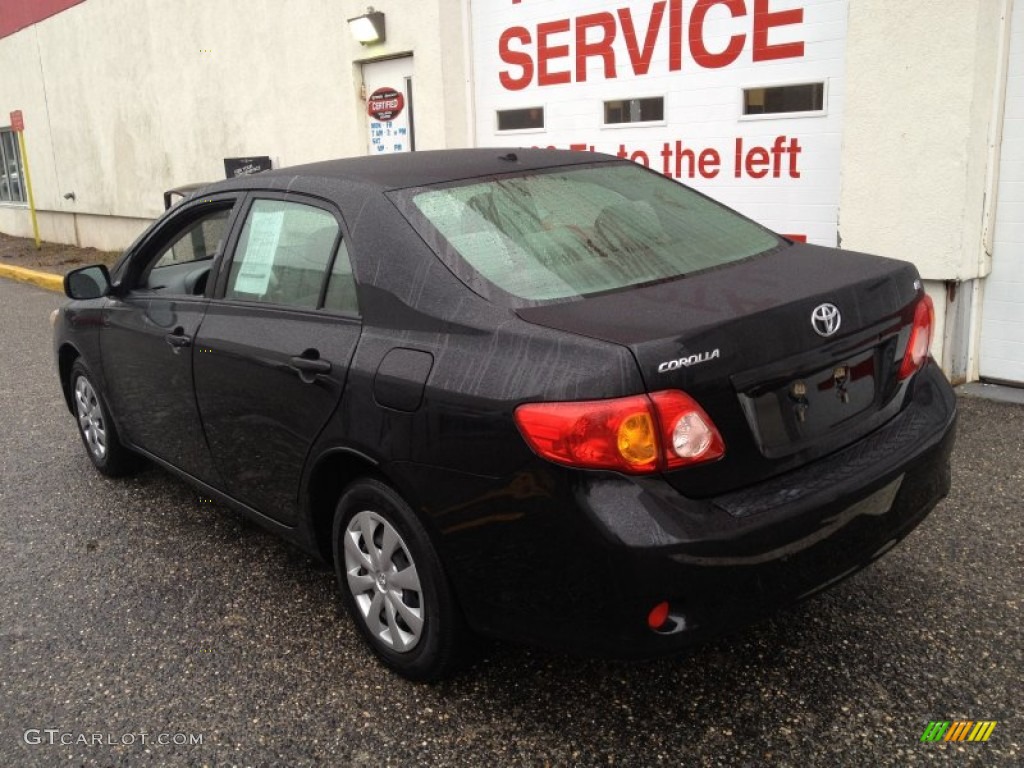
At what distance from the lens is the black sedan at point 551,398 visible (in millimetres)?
2326

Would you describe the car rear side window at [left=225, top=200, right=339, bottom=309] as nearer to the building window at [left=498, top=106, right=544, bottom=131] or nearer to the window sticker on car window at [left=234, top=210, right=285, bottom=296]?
the window sticker on car window at [left=234, top=210, right=285, bottom=296]

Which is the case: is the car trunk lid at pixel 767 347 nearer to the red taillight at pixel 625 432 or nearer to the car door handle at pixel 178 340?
the red taillight at pixel 625 432

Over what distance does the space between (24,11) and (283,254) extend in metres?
Answer: 17.7

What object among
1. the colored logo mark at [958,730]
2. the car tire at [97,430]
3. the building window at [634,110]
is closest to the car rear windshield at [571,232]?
the colored logo mark at [958,730]

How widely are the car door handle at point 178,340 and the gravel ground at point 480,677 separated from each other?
2.97 ft

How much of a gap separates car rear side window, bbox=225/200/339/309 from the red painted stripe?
1446cm

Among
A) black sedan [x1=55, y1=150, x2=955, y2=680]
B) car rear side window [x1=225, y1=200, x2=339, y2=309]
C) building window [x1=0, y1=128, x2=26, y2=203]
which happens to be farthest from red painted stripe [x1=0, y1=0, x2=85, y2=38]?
black sedan [x1=55, y1=150, x2=955, y2=680]

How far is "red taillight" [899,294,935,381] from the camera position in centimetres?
292

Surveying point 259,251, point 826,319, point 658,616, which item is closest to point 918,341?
point 826,319

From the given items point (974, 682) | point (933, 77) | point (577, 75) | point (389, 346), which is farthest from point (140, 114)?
point (974, 682)

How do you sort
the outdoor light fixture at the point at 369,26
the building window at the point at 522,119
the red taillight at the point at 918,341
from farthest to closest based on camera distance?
the outdoor light fixture at the point at 369,26 → the building window at the point at 522,119 → the red taillight at the point at 918,341

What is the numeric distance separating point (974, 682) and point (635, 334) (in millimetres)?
1527

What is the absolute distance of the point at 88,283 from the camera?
430 cm

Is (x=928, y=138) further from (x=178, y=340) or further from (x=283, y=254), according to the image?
(x=178, y=340)
